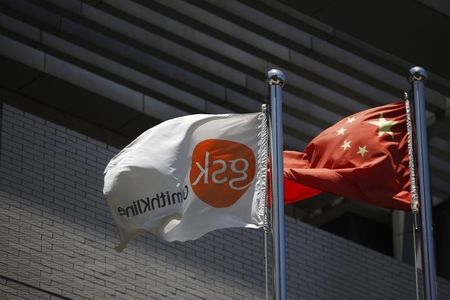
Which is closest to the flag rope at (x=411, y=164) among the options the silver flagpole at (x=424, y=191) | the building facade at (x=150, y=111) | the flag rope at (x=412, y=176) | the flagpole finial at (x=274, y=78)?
the flag rope at (x=412, y=176)

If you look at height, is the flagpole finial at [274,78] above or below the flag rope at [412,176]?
above

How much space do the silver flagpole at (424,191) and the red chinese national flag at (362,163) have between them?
34 cm

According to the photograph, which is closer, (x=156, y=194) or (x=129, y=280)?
(x=156, y=194)

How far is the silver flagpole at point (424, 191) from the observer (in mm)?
11531

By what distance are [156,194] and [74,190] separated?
13.2ft

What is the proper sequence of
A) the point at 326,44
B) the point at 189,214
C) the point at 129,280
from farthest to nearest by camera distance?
the point at 326,44 < the point at 129,280 < the point at 189,214

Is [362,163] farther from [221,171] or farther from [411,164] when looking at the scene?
[221,171]

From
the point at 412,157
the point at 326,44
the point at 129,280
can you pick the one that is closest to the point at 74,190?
the point at 129,280

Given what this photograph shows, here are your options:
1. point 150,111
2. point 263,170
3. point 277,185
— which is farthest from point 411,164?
point 150,111

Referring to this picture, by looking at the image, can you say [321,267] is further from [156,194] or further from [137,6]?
[156,194]

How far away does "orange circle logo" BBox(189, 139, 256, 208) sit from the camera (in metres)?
12.1

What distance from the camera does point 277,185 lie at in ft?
38.0

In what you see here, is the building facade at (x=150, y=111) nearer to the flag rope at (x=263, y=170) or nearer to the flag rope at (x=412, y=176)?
the flag rope at (x=263, y=170)

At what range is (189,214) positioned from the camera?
478 inches
